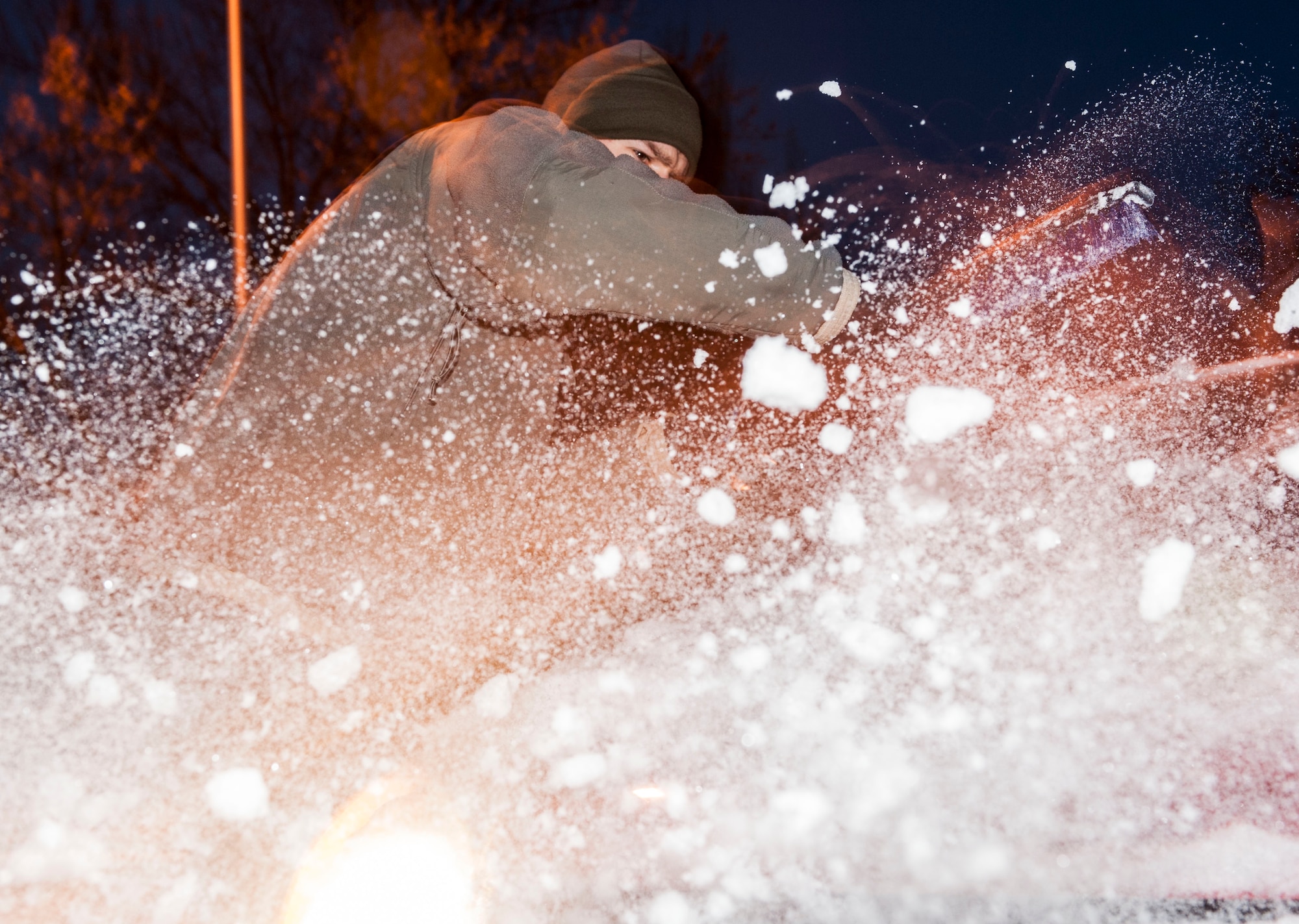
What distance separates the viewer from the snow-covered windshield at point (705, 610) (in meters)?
1.30

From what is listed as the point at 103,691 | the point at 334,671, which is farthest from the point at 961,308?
the point at 103,691

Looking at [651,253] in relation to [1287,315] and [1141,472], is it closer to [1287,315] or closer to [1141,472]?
[1141,472]

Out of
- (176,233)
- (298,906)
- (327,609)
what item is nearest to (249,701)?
(327,609)

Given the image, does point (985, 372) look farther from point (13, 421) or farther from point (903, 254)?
point (13, 421)

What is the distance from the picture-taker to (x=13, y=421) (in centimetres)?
298

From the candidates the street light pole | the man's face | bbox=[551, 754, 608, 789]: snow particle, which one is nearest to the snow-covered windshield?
bbox=[551, 754, 608, 789]: snow particle

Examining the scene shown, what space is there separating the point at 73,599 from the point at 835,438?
1642 mm

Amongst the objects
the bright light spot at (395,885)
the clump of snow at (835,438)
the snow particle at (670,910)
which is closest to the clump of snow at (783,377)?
the clump of snow at (835,438)

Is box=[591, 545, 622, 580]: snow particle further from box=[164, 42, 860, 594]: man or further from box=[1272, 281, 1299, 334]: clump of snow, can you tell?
box=[1272, 281, 1299, 334]: clump of snow

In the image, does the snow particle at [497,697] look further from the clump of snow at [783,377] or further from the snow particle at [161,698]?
the clump of snow at [783,377]

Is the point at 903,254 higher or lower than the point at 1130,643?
higher

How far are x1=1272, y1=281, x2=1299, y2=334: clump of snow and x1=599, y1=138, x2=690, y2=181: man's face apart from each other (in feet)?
5.20

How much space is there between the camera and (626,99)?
1768 mm

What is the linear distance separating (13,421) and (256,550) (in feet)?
7.88
